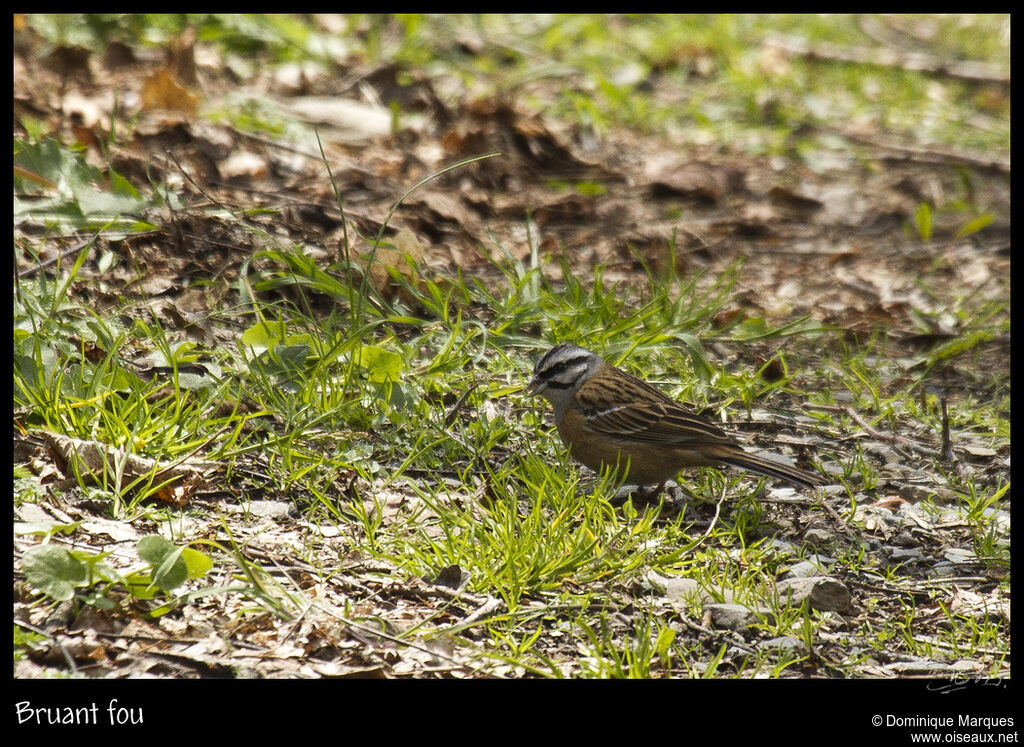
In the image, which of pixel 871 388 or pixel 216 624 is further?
pixel 871 388

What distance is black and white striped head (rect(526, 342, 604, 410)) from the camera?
5.29 m

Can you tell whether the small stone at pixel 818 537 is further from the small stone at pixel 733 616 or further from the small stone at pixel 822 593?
the small stone at pixel 733 616

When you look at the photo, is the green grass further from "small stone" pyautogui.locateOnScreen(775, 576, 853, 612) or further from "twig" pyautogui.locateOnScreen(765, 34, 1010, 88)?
"twig" pyautogui.locateOnScreen(765, 34, 1010, 88)

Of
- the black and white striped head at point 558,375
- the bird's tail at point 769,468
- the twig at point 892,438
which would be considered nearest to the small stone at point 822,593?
the bird's tail at point 769,468

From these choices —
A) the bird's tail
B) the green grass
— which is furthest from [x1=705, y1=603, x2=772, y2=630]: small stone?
the bird's tail

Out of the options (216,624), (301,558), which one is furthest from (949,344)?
(216,624)

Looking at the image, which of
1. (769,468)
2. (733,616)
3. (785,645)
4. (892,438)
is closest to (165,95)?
(769,468)

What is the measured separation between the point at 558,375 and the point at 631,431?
18.4 inches

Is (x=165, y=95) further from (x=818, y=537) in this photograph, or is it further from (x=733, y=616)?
(x=733, y=616)

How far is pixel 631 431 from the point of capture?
203 inches

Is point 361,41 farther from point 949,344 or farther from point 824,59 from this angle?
point 949,344

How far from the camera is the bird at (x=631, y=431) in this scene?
4.98 meters

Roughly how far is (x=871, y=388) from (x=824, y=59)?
616 cm

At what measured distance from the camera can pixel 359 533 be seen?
14.4ft
